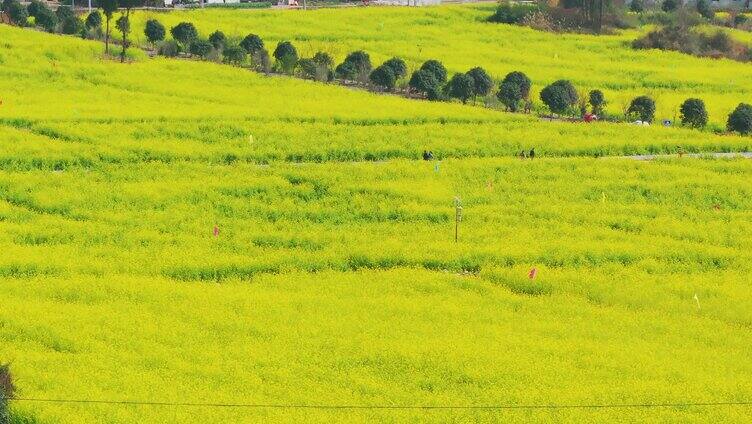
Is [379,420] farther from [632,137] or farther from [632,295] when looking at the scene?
[632,137]

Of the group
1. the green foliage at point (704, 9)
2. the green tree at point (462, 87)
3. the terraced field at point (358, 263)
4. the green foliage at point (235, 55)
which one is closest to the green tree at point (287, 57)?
the green foliage at point (235, 55)

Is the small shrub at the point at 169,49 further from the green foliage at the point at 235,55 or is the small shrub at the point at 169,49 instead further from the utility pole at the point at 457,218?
the utility pole at the point at 457,218

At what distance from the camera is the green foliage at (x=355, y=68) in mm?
68938

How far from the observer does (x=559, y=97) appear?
2459 inches

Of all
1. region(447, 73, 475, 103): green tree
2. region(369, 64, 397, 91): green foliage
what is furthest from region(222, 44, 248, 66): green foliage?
region(447, 73, 475, 103): green tree

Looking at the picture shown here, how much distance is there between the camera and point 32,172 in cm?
4528

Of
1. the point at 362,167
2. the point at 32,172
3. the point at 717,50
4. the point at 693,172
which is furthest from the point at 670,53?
the point at 32,172

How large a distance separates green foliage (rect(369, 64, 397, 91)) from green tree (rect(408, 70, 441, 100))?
140cm

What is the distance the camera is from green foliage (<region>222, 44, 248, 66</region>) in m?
70.4

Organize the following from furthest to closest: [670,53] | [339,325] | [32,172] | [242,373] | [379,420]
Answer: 1. [670,53]
2. [32,172]
3. [339,325]
4. [242,373]
5. [379,420]

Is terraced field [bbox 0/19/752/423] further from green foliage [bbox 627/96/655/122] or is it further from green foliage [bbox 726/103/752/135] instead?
green foliage [bbox 627/96/655/122]

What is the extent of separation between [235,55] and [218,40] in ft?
11.3

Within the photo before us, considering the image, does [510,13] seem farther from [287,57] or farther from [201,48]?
[201,48]

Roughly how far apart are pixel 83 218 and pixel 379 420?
57.2 ft
